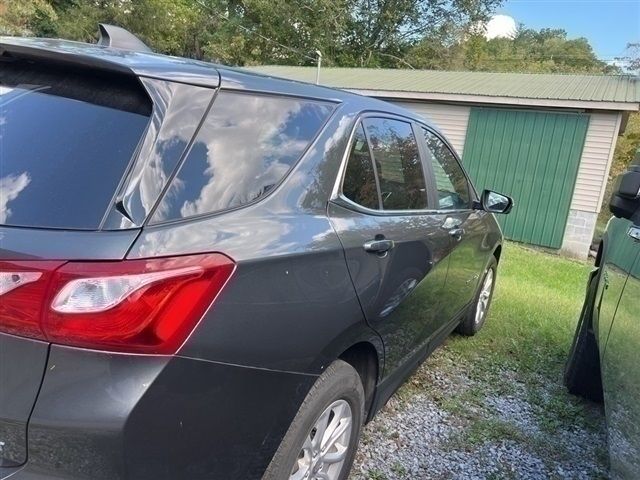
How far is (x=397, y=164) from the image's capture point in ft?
9.11

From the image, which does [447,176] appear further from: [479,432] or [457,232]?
[479,432]

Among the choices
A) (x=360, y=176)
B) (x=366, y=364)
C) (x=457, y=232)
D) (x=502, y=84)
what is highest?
(x=502, y=84)

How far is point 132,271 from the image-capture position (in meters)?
1.38

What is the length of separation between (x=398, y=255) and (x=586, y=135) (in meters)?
10.3

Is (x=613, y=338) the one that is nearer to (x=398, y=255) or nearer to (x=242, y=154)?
(x=398, y=255)

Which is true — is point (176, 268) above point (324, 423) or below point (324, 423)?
above

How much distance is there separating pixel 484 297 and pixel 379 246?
2877 mm

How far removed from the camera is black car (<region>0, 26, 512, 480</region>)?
1.36m

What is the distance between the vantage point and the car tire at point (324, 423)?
6.11ft

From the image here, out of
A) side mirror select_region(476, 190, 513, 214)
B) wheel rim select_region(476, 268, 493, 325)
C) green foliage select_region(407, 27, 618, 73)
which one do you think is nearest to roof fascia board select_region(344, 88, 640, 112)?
wheel rim select_region(476, 268, 493, 325)

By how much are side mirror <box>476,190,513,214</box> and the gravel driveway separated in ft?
4.09

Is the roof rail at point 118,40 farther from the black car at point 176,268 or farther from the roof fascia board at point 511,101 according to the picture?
the roof fascia board at point 511,101

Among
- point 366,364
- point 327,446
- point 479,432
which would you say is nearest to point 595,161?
point 479,432

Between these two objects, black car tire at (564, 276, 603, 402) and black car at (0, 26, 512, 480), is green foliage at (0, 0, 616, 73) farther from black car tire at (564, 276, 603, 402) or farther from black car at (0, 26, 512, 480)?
black car at (0, 26, 512, 480)
